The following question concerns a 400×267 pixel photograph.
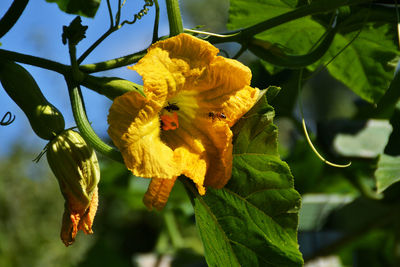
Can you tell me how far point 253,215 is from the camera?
97 cm

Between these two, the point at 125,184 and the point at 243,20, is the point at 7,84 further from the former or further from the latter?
the point at 125,184

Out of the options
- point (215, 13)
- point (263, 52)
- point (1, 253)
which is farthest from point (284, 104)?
point (215, 13)

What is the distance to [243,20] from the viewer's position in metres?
1.41

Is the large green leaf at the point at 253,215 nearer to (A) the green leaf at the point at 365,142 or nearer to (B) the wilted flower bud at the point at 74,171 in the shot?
(B) the wilted flower bud at the point at 74,171

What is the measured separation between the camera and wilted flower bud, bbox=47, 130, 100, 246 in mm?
807

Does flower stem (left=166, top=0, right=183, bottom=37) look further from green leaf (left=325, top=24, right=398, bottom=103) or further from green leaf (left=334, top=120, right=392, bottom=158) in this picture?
green leaf (left=334, top=120, right=392, bottom=158)

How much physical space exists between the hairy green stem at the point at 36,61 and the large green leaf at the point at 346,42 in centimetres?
56

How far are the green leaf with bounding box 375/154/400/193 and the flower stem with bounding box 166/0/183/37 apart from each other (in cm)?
57

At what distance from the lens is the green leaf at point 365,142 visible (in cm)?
170

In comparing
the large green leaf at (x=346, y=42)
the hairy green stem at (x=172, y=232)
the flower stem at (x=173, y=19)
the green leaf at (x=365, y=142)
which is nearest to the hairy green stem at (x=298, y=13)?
the flower stem at (x=173, y=19)

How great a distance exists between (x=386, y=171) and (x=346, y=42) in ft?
1.23

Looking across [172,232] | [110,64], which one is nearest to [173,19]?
[110,64]

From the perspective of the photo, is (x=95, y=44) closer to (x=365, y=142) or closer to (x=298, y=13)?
(x=298, y=13)

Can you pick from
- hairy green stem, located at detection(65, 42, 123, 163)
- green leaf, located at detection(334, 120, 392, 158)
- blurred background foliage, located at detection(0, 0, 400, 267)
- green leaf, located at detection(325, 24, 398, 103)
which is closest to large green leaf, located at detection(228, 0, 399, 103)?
green leaf, located at detection(325, 24, 398, 103)
